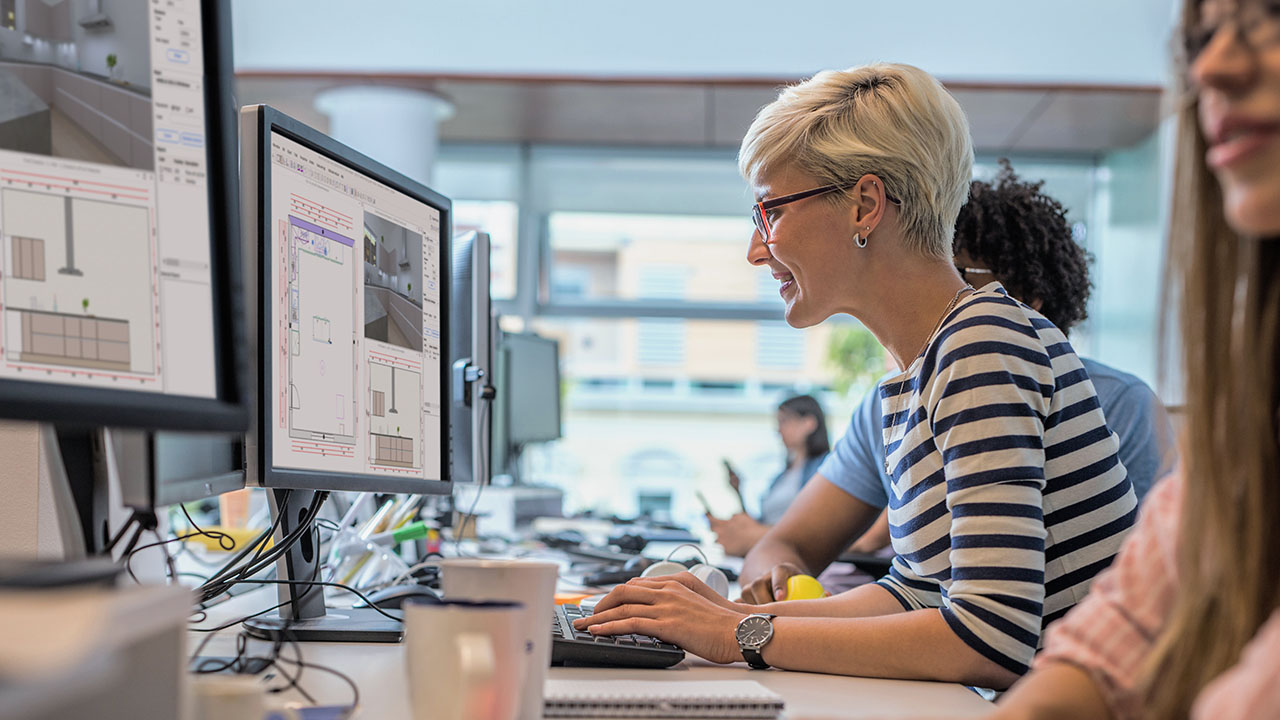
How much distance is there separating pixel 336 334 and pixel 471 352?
0.81 metres

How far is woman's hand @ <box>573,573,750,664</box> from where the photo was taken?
1.07m

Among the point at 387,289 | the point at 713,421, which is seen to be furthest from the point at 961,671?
the point at 713,421

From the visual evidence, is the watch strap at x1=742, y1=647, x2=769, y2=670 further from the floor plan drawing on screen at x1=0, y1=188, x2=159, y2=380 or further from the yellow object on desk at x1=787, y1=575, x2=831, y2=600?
the floor plan drawing on screen at x1=0, y1=188, x2=159, y2=380

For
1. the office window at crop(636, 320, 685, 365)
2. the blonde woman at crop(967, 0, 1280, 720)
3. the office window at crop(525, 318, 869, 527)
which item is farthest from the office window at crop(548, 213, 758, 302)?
the blonde woman at crop(967, 0, 1280, 720)

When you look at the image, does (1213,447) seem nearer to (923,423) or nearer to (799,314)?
(923,423)

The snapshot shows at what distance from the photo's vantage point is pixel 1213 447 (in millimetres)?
660

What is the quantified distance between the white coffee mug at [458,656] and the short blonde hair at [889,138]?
0.88m

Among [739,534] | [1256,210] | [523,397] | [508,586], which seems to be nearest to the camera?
[1256,210]

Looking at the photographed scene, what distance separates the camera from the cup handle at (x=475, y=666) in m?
0.58

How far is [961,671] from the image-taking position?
3.35 ft

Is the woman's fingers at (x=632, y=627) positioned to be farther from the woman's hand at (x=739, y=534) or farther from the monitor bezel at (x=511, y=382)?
the monitor bezel at (x=511, y=382)

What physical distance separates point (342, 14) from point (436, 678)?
447cm

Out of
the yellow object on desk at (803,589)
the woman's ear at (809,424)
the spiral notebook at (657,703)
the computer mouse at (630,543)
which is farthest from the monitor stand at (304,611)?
the woman's ear at (809,424)

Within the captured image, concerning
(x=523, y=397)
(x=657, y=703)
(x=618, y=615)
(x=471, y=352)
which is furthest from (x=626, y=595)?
(x=523, y=397)
